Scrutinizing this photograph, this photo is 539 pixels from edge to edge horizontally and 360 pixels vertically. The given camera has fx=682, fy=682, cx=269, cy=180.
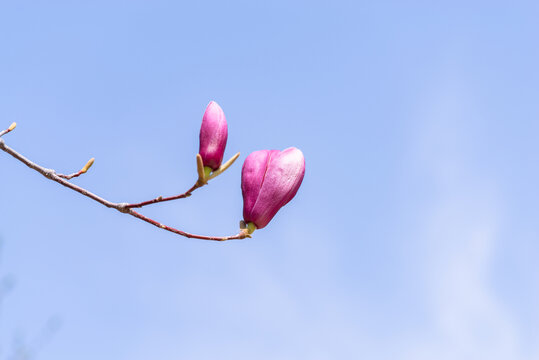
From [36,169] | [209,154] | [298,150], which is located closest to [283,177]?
[298,150]

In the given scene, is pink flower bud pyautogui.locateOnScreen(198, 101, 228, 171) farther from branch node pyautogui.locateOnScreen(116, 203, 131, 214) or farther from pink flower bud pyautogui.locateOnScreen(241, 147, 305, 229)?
branch node pyautogui.locateOnScreen(116, 203, 131, 214)

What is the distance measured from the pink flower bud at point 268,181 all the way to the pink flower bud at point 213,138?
0.52ft

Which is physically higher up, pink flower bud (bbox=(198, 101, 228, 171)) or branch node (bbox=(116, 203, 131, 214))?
pink flower bud (bbox=(198, 101, 228, 171))

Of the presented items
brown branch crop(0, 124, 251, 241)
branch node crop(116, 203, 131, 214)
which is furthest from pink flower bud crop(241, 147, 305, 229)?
branch node crop(116, 203, 131, 214)

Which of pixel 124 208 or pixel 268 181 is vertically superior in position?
pixel 268 181

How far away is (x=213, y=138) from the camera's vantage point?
81.4 inches

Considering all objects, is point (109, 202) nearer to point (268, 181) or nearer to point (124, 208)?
point (124, 208)

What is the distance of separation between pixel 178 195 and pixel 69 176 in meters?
0.67

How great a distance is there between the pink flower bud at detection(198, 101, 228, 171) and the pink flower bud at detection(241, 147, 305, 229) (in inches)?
6.2

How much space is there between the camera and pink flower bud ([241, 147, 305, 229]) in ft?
7.02

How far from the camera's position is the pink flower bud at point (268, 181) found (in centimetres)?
214

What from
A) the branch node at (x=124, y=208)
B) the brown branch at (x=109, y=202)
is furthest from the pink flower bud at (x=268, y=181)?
the branch node at (x=124, y=208)

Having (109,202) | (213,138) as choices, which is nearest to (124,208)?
(109,202)

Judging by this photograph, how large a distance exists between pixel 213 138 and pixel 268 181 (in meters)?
0.23
